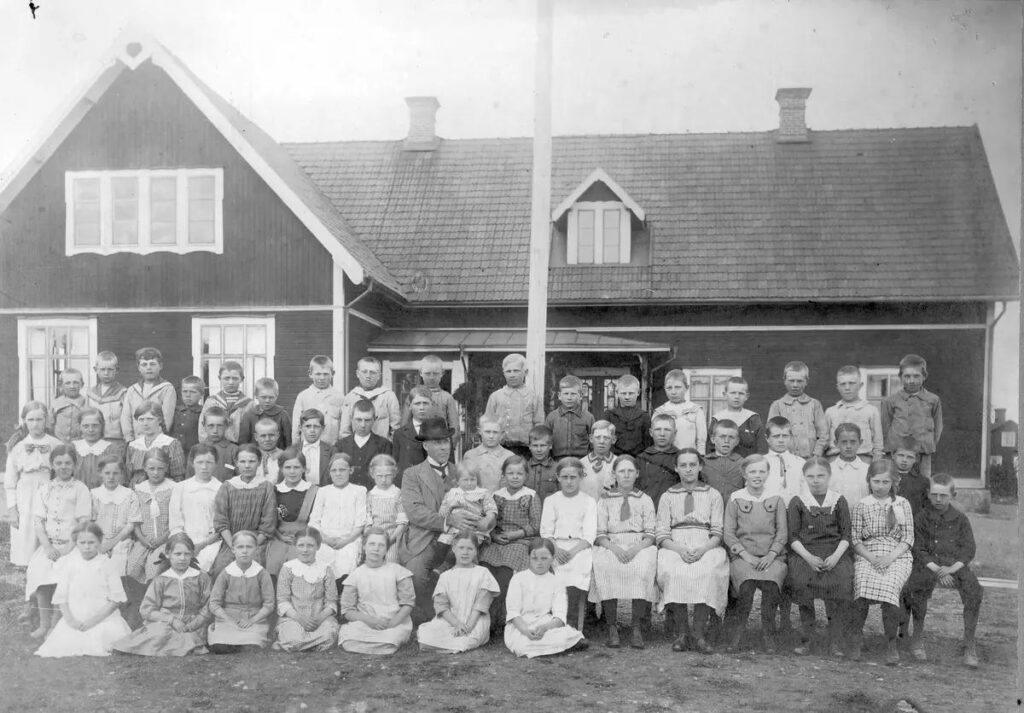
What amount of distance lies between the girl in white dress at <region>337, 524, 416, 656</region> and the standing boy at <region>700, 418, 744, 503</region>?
202cm

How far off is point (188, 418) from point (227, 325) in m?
3.43

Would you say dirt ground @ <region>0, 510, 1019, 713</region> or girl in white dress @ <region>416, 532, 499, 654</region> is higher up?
girl in white dress @ <region>416, 532, 499, 654</region>

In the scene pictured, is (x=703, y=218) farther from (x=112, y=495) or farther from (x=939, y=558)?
(x=112, y=495)

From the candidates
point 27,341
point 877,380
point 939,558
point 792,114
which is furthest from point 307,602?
point 877,380

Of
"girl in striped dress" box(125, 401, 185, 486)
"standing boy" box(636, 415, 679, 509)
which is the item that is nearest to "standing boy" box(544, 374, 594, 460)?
"standing boy" box(636, 415, 679, 509)

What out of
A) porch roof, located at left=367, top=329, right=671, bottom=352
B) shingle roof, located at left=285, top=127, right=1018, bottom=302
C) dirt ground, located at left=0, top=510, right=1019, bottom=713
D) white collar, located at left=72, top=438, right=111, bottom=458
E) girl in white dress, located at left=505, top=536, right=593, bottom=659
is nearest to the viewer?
dirt ground, located at left=0, top=510, right=1019, bottom=713

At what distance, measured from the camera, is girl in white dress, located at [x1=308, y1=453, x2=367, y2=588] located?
5.01 meters

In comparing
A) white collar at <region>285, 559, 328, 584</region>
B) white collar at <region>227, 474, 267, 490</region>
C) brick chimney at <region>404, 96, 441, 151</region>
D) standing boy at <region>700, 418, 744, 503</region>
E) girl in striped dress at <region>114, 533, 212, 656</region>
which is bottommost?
girl in striped dress at <region>114, 533, 212, 656</region>

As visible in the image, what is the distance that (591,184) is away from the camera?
417 inches

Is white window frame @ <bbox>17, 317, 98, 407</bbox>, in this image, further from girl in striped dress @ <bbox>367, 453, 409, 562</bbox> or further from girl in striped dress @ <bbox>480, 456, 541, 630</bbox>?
girl in striped dress @ <bbox>480, 456, 541, 630</bbox>

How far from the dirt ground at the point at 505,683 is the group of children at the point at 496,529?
0.16m

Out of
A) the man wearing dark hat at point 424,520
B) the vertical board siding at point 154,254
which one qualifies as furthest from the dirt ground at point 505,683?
the vertical board siding at point 154,254

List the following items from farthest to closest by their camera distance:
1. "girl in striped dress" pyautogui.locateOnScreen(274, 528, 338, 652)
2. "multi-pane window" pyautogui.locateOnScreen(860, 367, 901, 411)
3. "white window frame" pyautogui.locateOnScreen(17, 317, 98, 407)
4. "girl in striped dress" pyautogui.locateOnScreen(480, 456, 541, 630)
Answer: "multi-pane window" pyautogui.locateOnScreen(860, 367, 901, 411), "white window frame" pyautogui.locateOnScreen(17, 317, 98, 407), "girl in striped dress" pyautogui.locateOnScreen(480, 456, 541, 630), "girl in striped dress" pyautogui.locateOnScreen(274, 528, 338, 652)

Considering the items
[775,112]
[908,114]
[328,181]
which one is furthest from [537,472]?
[328,181]
